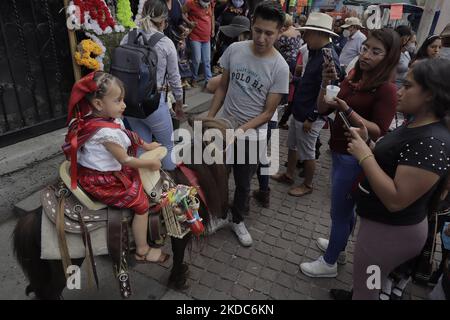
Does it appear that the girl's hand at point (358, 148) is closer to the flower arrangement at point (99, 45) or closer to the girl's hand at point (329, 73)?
the girl's hand at point (329, 73)

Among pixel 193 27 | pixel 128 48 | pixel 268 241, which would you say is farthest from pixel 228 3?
pixel 268 241

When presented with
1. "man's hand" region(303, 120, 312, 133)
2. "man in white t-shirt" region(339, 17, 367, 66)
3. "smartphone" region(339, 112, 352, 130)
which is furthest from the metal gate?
"man in white t-shirt" region(339, 17, 367, 66)

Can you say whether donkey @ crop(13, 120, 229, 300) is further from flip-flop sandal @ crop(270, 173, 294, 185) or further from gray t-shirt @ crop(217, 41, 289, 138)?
flip-flop sandal @ crop(270, 173, 294, 185)

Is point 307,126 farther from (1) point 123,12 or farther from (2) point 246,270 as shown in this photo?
(1) point 123,12

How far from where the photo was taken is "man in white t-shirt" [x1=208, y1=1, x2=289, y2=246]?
2816 mm

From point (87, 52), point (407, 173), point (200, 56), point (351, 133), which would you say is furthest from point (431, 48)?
point (87, 52)

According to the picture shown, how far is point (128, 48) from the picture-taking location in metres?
2.86

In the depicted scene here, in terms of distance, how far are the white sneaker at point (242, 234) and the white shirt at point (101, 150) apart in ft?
5.60

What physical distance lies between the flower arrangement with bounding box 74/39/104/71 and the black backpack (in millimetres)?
1098

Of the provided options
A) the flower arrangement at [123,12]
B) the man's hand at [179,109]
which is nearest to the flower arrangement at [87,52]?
the flower arrangement at [123,12]

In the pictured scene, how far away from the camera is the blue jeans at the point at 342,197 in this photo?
2.53 m
